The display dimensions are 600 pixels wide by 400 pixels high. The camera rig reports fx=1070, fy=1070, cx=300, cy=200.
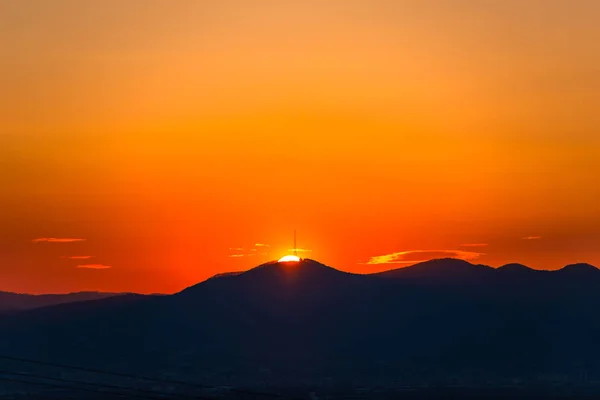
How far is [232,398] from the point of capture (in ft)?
653

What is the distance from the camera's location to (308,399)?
648 ft

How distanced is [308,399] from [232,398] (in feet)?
46.6
